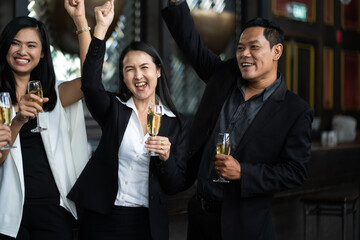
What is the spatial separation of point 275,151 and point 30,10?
2.37 meters

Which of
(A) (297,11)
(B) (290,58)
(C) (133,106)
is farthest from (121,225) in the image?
(A) (297,11)

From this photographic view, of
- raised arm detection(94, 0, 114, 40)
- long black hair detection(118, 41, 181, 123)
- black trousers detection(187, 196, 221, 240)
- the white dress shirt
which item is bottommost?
black trousers detection(187, 196, 221, 240)

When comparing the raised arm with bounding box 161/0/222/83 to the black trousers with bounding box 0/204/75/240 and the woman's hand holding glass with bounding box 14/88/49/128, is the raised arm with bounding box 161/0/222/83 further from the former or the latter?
→ the black trousers with bounding box 0/204/75/240

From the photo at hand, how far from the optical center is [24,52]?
196 centimetres

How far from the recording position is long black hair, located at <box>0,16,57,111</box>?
6.46 ft

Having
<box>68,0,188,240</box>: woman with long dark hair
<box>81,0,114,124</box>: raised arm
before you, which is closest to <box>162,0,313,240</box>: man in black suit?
<box>68,0,188,240</box>: woman with long dark hair

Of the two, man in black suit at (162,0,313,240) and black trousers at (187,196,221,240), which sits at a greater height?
man in black suit at (162,0,313,240)

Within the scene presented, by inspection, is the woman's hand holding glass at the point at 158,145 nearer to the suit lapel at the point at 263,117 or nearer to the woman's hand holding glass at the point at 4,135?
the suit lapel at the point at 263,117

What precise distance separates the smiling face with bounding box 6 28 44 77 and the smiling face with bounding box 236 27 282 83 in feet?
2.81

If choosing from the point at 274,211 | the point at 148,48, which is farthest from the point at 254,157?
the point at 274,211

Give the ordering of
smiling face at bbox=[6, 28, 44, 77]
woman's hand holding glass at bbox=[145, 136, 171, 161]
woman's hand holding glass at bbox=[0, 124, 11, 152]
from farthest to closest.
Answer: smiling face at bbox=[6, 28, 44, 77], woman's hand holding glass at bbox=[145, 136, 171, 161], woman's hand holding glass at bbox=[0, 124, 11, 152]

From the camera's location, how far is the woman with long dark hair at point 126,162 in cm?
197

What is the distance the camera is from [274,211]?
15.4ft

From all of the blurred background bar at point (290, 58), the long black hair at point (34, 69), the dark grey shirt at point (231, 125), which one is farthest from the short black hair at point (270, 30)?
the blurred background bar at point (290, 58)
